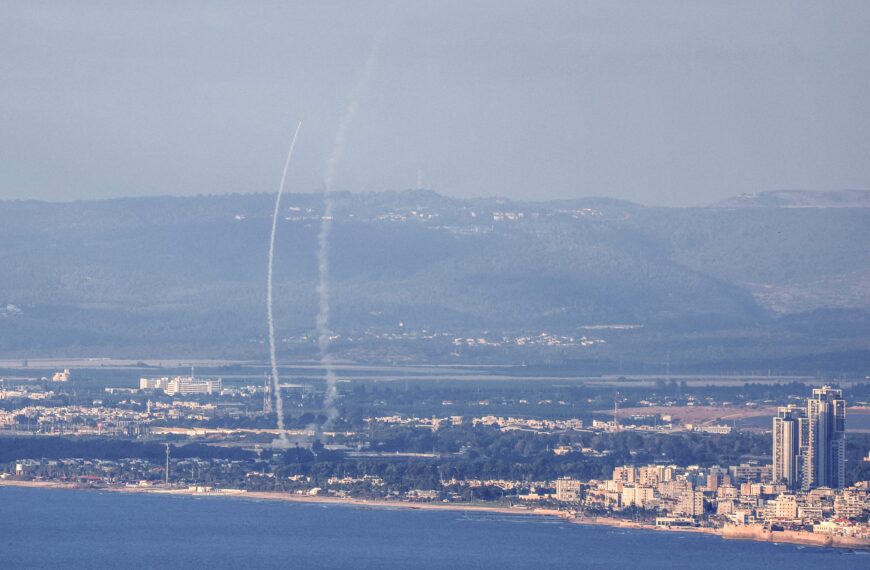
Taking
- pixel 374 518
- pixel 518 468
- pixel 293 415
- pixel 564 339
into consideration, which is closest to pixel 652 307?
pixel 564 339

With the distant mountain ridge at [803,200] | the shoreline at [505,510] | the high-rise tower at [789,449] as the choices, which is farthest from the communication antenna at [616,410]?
the distant mountain ridge at [803,200]

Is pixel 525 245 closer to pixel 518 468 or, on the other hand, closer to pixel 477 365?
pixel 477 365

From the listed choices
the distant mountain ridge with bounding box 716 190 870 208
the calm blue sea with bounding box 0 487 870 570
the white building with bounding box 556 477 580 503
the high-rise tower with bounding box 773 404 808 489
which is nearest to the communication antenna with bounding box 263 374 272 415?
the white building with bounding box 556 477 580 503

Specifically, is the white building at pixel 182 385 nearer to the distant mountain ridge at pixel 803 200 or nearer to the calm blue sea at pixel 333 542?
the calm blue sea at pixel 333 542

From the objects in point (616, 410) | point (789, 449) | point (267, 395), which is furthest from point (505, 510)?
point (267, 395)

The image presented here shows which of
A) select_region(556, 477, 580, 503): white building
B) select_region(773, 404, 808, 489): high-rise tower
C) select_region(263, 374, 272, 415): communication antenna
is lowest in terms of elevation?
select_region(556, 477, 580, 503): white building

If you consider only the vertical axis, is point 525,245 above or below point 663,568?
above

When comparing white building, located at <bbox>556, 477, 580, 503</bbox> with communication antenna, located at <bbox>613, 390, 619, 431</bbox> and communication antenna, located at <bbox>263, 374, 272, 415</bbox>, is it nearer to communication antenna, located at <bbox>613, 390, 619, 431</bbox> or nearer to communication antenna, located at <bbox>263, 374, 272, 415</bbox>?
communication antenna, located at <bbox>613, 390, 619, 431</bbox>
